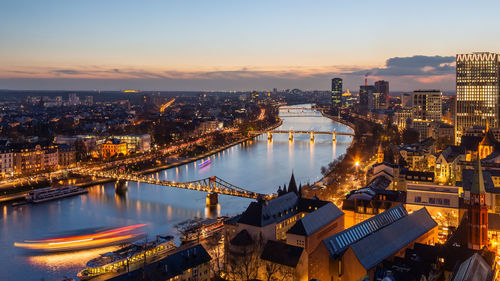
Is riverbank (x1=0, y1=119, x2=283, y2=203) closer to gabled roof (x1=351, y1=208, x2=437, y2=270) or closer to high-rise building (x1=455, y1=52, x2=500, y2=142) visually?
gabled roof (x1=351, y1=208, x2=437, y2=270)

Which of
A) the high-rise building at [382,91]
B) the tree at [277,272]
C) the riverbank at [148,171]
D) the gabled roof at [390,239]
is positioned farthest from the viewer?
the high-rise building at [382,91]

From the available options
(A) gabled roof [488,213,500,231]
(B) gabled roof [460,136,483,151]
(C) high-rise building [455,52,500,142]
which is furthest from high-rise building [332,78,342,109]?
(A) gabled roof [488,213,500,231]

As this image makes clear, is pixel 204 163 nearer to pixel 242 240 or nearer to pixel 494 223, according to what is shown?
pixel 242 240

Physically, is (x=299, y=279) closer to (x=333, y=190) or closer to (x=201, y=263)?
(x=201, y=263)

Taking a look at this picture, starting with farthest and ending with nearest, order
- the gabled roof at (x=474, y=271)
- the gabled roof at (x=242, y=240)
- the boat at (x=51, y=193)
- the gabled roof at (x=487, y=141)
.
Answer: the gabled roof at (x=487, y=141), the boat at (x=51, y=193), the gabled roof at (x=242, y=240), the gabled roof at (x=474, y=271)

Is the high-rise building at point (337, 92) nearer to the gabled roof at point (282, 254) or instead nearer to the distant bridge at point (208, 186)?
the distant bridge at point (208, 186)

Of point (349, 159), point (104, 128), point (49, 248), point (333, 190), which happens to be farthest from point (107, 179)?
point (104, 128)

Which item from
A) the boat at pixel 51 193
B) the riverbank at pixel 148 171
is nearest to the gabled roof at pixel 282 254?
the boat at pixel 51 193
